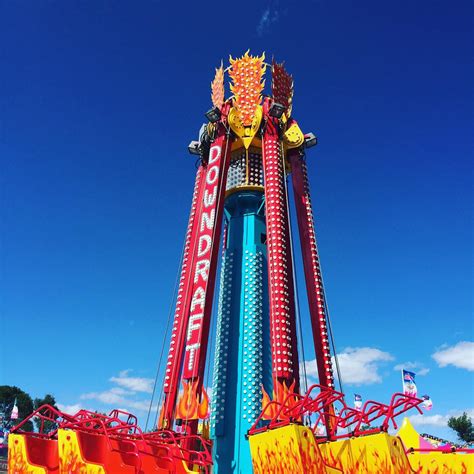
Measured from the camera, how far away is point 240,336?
82.3 ft

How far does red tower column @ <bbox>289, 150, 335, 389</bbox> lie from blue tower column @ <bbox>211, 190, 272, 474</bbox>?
7.79 feet

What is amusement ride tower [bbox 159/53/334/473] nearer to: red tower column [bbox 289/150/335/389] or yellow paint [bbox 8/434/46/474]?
red tower column [bbox 289/150/335/389]

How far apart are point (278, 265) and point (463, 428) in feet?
182

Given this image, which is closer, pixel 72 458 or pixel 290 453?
pixel 72 458

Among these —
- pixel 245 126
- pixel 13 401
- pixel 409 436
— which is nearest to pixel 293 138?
pixel 245 126

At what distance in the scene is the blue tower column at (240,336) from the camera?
23.0 m

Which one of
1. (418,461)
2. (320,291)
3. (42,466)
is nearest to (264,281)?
(320,291)

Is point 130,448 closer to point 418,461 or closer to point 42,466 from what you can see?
point 42,466

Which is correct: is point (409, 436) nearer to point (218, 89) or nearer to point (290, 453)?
point (290, 453)

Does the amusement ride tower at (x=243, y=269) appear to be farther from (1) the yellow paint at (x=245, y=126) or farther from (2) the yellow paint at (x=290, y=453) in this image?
(2) the yellow paint at (x=290, y=453)

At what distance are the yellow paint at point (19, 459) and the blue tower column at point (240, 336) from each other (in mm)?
10626

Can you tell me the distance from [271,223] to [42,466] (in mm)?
15343

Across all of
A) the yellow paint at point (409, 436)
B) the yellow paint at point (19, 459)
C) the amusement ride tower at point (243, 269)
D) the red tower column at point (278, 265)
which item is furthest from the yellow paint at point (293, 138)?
the yellow paint at point (19, 459)

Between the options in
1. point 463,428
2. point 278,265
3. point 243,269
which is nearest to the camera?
point 278,265
